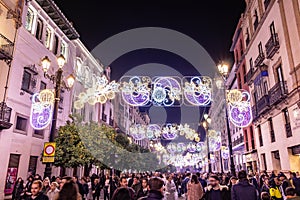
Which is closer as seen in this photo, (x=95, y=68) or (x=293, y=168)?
(x=293, y=168)

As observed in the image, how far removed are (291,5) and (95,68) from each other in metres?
26.7

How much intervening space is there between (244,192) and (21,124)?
17.9m

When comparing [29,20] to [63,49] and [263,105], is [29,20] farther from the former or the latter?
[263,105]

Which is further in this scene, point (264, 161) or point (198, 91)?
point (264, 161)

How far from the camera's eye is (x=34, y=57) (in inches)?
833

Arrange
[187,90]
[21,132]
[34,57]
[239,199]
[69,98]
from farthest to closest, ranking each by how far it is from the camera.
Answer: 1. [69,98]
2. [34,57]
3. [21,132]
4. [187,90]
5. [239,199]

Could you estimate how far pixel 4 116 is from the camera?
663 inches

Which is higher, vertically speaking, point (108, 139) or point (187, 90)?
point (187, 90)

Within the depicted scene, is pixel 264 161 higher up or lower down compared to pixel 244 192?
higher up

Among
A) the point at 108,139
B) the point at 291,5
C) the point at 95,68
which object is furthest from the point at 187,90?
the point at 95,68

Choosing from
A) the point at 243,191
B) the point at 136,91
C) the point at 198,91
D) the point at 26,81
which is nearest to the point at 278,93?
the point at 198,91

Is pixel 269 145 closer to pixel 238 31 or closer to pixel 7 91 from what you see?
pixel 238 31

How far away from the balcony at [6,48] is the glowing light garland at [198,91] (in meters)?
11.6

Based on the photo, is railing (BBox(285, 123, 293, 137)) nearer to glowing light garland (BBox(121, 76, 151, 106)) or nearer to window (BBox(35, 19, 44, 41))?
glowing light garland (BBox(121, 76, 151, 106))
